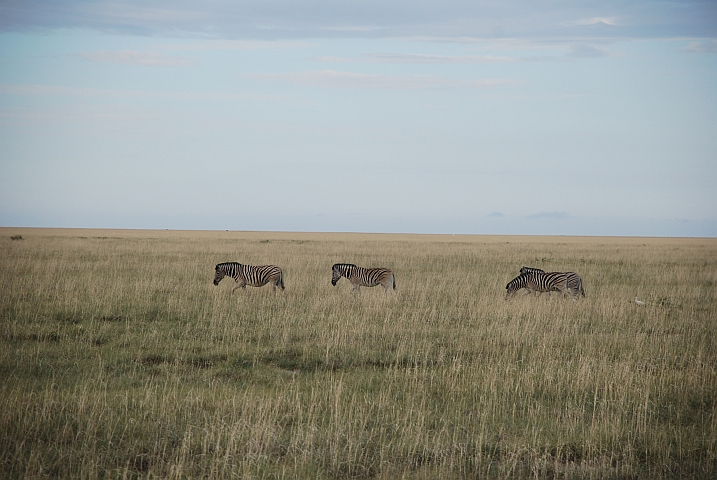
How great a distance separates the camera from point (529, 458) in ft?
21.3

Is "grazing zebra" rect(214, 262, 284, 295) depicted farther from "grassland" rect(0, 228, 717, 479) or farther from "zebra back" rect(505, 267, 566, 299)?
"zebra back" rect(505, 267, 566, 299)

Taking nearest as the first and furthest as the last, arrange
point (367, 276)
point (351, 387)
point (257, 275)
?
1. point (351, 387)
2. point (257, 275)
3. point (367, 276)

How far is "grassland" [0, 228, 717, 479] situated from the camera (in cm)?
637

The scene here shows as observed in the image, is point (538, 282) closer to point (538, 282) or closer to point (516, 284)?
point (538, 282)

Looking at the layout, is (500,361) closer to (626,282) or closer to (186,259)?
(626,282)

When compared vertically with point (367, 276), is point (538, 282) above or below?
above

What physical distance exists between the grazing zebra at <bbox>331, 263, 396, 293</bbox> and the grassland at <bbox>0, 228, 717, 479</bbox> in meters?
1.70

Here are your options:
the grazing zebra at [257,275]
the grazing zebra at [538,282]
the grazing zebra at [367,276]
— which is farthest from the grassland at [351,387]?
the grazing zebra at [367,276]

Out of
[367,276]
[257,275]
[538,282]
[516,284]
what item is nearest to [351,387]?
[257,275]

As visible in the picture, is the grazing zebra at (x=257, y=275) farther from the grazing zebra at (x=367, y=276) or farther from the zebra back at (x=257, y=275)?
the grazing zebra at (x=367, y=276)

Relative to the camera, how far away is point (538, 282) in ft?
64.3

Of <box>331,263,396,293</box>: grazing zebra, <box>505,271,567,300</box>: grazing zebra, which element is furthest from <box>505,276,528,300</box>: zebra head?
<box>331,263,396,293</box>: grazing zebra

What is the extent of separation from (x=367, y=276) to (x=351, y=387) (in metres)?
11.2

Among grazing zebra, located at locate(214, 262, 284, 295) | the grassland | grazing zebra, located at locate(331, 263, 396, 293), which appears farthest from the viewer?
grazing zebra, located at locate(331, 263, 396, 293)
